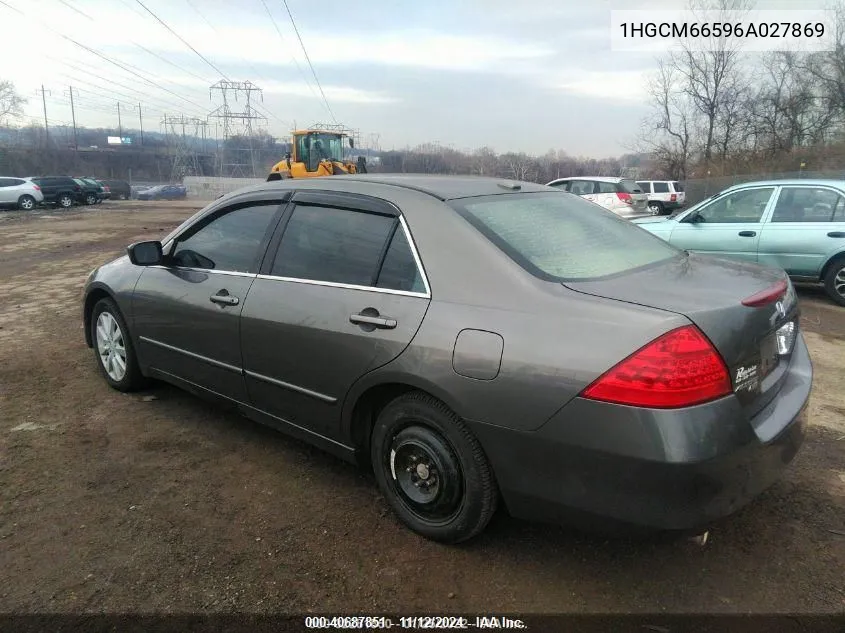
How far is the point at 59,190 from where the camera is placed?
1238 inches

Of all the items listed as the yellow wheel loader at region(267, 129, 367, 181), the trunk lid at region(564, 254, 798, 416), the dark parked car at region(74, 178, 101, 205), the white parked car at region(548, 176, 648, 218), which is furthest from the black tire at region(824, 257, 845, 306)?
the dark parked car at region(74, 178, 101, 205)

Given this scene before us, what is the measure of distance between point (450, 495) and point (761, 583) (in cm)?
130

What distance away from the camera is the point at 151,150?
84812 millimetres

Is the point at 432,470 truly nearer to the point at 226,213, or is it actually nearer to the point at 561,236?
the point at 561,236

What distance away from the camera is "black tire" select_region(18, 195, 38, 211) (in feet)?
96.6

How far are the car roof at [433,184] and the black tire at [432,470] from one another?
3.43 ft

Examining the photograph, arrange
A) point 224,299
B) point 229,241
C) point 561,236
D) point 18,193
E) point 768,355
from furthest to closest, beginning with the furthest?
point 18,193
point 229,241
point 224,299
point 561,236
point 768,355

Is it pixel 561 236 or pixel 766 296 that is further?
pixel 561 236

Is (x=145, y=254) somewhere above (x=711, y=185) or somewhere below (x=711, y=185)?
below

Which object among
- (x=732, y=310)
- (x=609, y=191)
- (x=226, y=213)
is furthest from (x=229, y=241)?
(x=609, y=191)

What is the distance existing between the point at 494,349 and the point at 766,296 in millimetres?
1143

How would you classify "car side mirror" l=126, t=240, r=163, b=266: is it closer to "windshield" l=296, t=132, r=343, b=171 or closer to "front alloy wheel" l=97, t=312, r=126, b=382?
"front alloy wheel" l=97, t=312, r=126, b=382

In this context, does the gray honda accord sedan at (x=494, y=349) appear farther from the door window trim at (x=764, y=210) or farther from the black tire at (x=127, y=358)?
the door window trim at (x=764, y=210)

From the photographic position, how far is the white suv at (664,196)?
26.6 m
